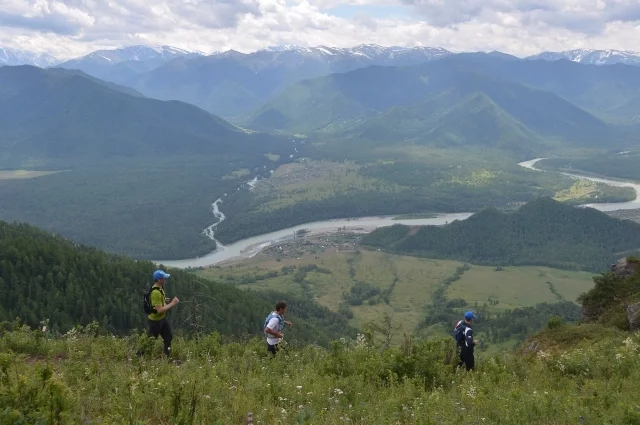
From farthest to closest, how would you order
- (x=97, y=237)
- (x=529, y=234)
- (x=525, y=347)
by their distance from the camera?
(x=97, y=237), (x=529, y=234), (x=525, y=347)

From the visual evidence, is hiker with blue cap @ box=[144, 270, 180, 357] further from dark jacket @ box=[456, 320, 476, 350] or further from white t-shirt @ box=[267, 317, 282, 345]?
dark jacket @ box=[456, 320, 476, 350]

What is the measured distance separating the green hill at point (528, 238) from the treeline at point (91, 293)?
270 ft

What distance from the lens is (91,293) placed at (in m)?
63.8

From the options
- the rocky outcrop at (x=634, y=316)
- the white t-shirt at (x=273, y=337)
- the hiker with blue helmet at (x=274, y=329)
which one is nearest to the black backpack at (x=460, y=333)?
the hiker with blue helmet at (x=274, y=329)

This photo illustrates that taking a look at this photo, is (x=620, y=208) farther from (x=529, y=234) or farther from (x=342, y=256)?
(x=342, y=256)

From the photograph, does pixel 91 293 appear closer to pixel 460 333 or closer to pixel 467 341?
pixel 460 333

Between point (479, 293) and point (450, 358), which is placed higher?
point (450, 358)

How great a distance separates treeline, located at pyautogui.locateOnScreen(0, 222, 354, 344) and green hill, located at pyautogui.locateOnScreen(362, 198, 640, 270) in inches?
3240

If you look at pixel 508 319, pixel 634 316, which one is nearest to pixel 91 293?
pixel 634 316

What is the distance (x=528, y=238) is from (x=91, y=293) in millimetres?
122919

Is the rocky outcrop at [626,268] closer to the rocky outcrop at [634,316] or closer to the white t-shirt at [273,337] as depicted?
the rocky outcrop at [634,316]

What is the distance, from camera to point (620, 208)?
18500 centimetres

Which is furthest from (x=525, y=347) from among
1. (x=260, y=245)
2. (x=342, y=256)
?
(x=260, y=245)

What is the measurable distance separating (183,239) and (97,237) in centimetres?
2909
